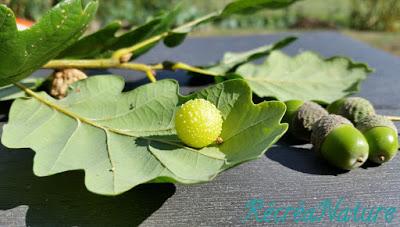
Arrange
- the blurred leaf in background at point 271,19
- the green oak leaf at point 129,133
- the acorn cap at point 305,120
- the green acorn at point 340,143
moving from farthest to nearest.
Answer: the blurred leaf in background at point 271,19 → the acorn cap at point 305,120 → the green acorn at point 340,143 → the green oak leaf at point 129,133

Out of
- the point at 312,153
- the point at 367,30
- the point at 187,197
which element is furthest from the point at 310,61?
the point at 367,30

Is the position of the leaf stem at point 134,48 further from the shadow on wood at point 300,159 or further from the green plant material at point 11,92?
the shadow on wood at point 300,159

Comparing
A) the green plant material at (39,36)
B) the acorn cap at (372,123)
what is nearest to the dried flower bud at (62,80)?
the green plant material at (39,36)

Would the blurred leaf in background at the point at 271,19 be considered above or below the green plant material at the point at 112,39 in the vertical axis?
below

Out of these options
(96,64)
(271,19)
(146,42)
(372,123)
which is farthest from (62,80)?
(271,19)

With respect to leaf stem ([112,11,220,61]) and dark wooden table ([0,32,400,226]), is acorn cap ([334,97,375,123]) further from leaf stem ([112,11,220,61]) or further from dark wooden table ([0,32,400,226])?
leaf stem ([112,11,220,61])

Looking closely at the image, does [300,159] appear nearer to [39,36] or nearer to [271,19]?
[39,36]
